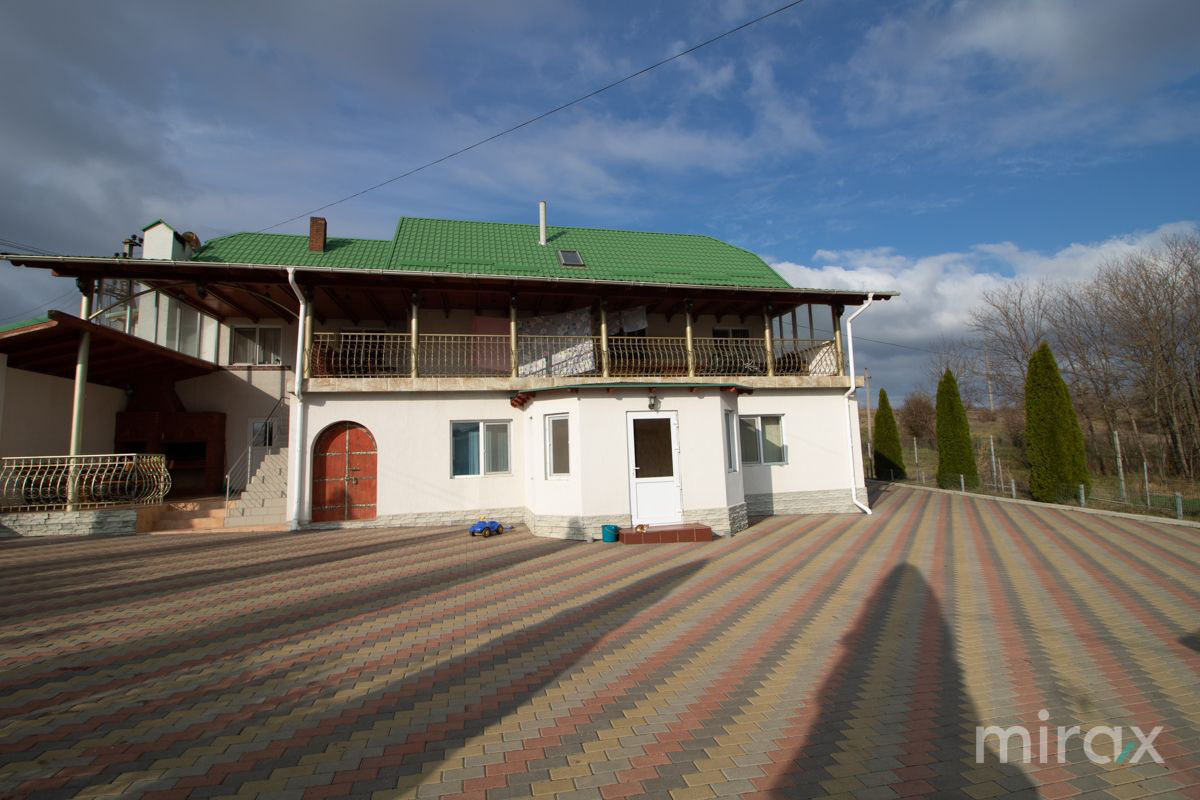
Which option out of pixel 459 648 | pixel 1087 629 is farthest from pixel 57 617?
pixel 1087 629

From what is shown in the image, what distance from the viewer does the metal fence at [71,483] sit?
10055mm

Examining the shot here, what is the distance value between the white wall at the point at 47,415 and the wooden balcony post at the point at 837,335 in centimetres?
1786

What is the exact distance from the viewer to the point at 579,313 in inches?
562

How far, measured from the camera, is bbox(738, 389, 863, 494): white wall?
13.5 m

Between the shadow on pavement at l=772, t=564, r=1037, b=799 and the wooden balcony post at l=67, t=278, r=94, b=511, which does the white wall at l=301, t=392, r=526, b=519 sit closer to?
the wooden balcony post at l=67, t=278, r=94, b=511

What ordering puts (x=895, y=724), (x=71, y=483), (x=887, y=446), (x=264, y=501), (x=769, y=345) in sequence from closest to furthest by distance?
(x=895, y=724) < (x=71, y=483) < (x=264, y=501) < (x=769, y=345) < (x=887, y=446)

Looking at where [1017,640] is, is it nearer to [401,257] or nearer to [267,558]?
[267,558]

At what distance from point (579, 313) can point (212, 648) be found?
11.0 m

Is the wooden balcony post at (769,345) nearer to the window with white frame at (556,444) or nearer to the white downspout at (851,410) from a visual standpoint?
the white downspout at (851,410)

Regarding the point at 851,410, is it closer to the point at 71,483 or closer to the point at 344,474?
the point at 344,474

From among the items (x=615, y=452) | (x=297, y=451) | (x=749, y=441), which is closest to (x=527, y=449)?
(x=615, y=452)

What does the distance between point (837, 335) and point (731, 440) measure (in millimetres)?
5386

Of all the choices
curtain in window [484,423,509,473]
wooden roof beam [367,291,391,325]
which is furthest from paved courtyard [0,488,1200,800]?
wooden roof beam [367,291,391,325]

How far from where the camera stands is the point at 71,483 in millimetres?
10148
